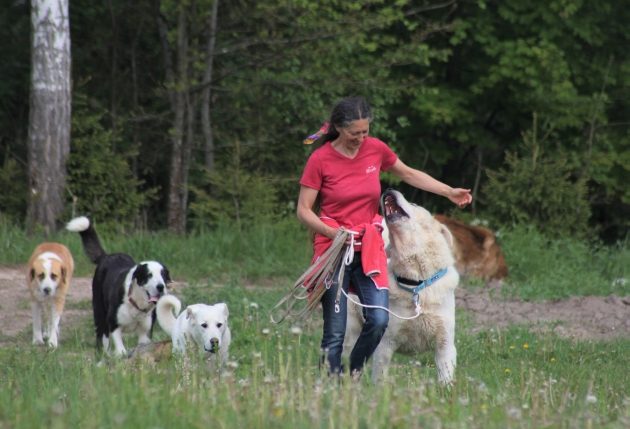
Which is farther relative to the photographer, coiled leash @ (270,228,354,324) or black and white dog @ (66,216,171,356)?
black and white dog @ (66,216,171,356)

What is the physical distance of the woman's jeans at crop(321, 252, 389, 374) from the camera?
7.51 m

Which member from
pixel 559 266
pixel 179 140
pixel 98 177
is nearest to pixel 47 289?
pixel 98 177

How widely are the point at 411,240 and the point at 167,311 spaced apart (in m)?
2.62

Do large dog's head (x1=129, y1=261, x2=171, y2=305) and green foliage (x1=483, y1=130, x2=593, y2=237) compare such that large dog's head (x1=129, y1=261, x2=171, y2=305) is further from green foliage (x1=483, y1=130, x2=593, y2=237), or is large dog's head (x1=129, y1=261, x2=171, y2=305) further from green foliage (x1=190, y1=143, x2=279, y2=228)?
green foliage (x1=483, y1=130, x2=593, y2=237)

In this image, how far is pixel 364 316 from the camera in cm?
767

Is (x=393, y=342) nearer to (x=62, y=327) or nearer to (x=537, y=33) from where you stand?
(x=62, y=327)

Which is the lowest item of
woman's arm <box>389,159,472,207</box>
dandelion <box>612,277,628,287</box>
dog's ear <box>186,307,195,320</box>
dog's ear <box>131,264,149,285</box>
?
dandelion <box>612,277,628,287</box>

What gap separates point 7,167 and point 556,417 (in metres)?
15.1

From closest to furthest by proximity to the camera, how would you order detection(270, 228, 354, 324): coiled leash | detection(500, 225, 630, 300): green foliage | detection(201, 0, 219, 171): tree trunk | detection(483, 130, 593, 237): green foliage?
detection(270, 228, 354, 324): coiled leash
detection(500, 225, 630, 300): green foliage
detection(483, 130, 593, 237): green foliage
detection(201, 0, 219, 171): tree trunk

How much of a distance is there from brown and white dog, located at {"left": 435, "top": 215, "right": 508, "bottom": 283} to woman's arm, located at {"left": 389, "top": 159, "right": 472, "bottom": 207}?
6572 mm

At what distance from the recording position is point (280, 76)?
19.1 meters

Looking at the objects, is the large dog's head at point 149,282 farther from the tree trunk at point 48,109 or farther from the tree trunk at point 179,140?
the tree trunk at point 179,140

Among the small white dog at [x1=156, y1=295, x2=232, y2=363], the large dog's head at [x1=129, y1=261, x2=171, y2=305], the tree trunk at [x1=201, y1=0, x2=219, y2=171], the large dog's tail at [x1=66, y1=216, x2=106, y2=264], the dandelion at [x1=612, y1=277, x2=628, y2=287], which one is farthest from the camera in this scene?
the tree trunk at [x1=201, y1=0, x2=219, y2=171]

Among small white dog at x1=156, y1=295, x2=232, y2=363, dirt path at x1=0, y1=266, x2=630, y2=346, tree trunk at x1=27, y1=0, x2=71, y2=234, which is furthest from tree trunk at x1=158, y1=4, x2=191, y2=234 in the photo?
small white dog at x1=156, y1=295, x2=232, y2=363
